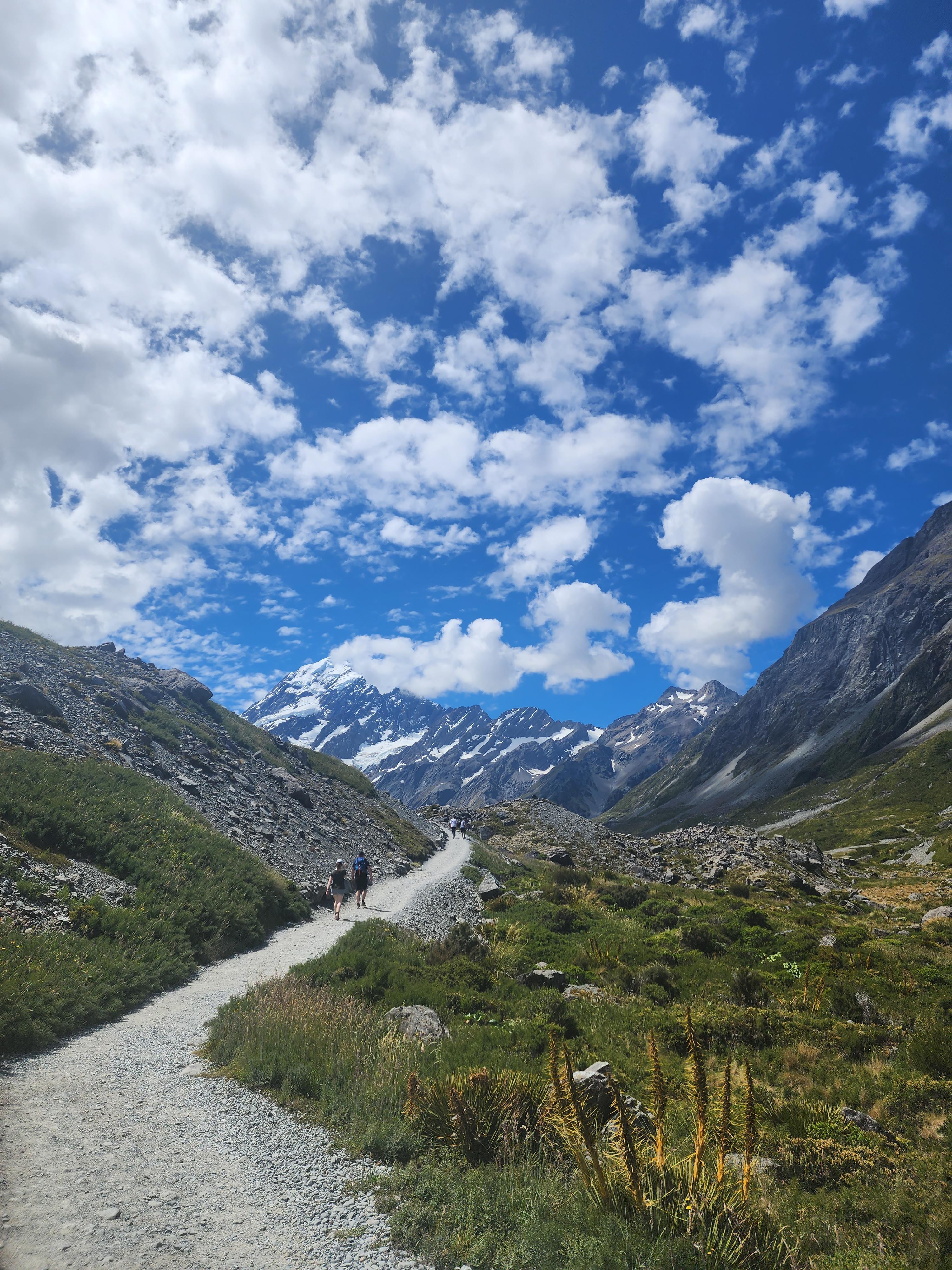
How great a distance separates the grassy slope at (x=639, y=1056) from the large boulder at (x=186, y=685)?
40066 mm

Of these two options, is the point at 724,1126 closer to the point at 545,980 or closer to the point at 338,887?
the point at 545,980

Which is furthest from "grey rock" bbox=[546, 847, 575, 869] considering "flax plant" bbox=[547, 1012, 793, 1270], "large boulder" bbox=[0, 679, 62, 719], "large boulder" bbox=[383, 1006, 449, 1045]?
"flax plant" bbox=[547, 1012, 793, 1270]

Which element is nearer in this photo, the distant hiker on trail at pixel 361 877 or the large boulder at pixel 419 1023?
the large boulder at pixel 419 1023

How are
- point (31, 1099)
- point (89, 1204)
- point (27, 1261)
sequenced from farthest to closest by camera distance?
1. point (31, 1099)
2. point (89, 1204)
3. point (27, 1261)

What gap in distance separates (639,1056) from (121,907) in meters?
12.8

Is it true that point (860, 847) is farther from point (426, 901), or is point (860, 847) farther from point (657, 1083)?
point (657, 1083)

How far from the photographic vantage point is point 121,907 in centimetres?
1459

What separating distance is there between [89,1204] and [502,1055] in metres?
5.50

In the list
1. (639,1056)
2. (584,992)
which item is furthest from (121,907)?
(639,1056)

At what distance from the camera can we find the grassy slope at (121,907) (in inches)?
390

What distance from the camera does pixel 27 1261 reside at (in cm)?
441

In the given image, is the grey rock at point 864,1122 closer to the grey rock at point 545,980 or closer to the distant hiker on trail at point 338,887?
the grey rock at point 545,980

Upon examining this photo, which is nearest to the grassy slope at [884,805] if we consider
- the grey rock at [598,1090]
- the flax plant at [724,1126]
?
the grey rock at [598,1090]

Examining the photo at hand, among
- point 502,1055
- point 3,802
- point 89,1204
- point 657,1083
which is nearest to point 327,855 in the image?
point 3,802
